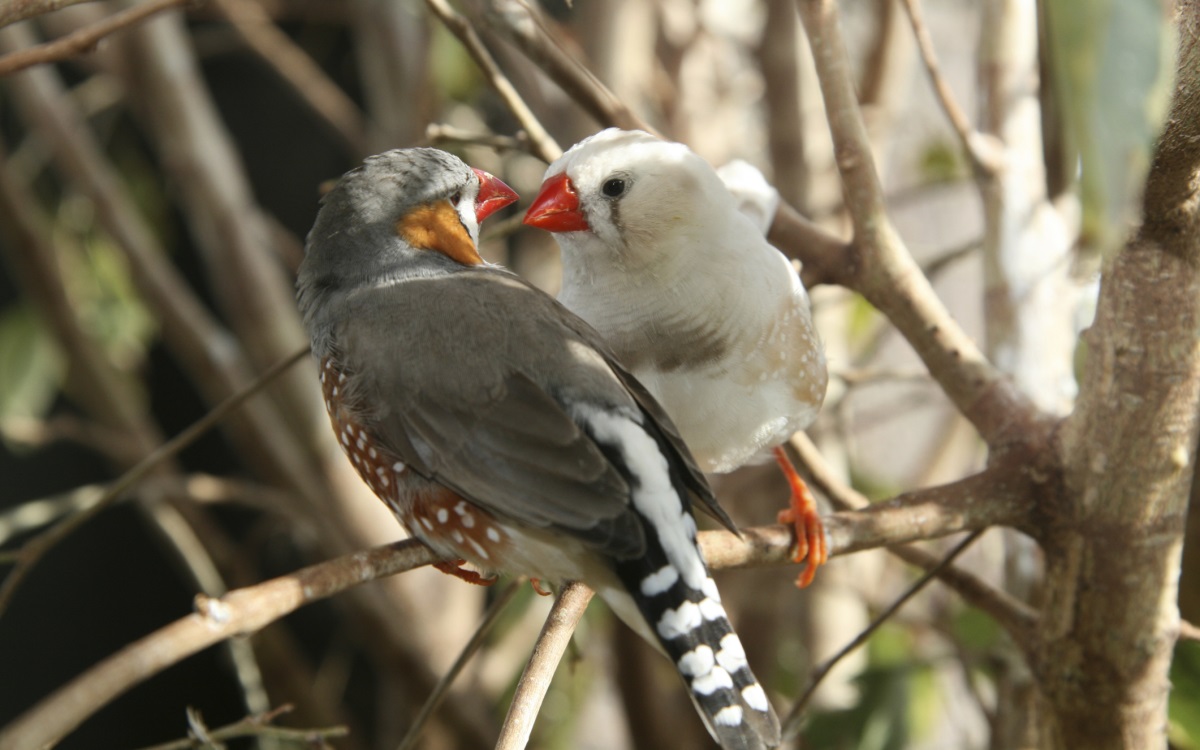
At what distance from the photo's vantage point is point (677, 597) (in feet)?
3.71

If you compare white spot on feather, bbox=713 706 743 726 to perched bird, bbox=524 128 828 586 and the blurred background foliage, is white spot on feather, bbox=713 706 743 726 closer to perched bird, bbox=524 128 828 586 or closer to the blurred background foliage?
perched bird, bbox=524 128 828 586

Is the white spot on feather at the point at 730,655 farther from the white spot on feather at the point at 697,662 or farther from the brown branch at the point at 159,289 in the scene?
the brown branch at the point at 159,289

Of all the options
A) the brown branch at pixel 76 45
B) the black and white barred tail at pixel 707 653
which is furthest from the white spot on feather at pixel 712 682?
the brown branch at pixel 76 45

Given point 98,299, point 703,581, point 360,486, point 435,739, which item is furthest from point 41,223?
point 703,581

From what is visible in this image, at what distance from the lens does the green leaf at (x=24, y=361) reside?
282 centimetres

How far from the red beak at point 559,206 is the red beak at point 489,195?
0.40 feet

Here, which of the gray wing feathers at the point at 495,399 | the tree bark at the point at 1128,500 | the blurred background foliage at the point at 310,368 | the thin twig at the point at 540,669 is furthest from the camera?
the blurred background foliage at the point at 310,368

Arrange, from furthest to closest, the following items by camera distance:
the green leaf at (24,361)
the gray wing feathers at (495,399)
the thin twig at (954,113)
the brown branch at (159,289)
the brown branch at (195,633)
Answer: the green leaf at (24,361)
the brown branch at (159,289)
the thin twig at (954,113)
the gray wing feathers at (495,399)
the brown branch at (195,633)

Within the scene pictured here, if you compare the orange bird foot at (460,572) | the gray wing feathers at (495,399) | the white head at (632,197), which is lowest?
the orange bird foot at (460,572)

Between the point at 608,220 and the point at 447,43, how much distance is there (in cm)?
161

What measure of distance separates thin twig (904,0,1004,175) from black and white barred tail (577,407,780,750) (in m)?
0.76

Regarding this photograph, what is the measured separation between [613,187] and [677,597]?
0.53 m

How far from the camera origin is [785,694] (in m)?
2.68

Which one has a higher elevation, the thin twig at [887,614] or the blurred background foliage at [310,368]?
the blurred background foliage at [310,368]
